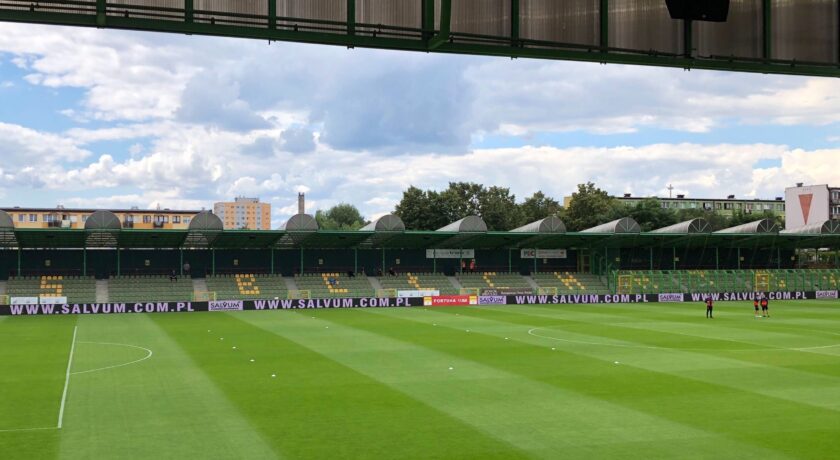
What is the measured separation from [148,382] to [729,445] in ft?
57.9

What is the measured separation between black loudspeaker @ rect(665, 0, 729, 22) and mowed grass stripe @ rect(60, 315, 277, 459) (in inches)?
459

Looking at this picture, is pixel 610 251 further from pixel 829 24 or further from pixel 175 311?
pixel 829 24

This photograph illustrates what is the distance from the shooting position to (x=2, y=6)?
9.66m

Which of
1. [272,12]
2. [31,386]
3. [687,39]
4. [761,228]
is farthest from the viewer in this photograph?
[761,228]

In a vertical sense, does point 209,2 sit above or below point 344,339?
above

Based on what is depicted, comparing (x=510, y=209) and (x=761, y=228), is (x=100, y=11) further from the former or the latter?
(x=510, y=209)

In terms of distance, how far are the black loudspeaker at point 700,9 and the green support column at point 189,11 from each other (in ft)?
20.1

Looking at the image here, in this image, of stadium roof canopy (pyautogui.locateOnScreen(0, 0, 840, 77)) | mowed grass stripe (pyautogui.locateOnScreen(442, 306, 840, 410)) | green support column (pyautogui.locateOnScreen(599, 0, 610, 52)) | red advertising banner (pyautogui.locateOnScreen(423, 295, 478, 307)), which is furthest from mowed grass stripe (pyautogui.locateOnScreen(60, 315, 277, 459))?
red advertising banner (pyautogui.locateOnScreen(423, 295, 478, 307))

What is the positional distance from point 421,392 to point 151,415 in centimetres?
782

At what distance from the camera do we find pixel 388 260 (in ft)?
269

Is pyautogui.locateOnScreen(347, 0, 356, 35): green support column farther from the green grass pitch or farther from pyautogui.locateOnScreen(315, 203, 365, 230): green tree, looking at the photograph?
pyautogui.locateOnScreen(315, 203, 365, 230): green tree

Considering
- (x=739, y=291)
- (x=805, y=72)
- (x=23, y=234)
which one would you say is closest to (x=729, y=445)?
(x=805, y=72)

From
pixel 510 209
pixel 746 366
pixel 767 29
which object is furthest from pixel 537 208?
pixel 767 29

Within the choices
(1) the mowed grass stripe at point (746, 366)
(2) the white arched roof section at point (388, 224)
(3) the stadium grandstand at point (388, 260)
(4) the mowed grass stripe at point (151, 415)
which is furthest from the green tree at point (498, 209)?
(4) the mowed grass stripe at point (151, 415)
